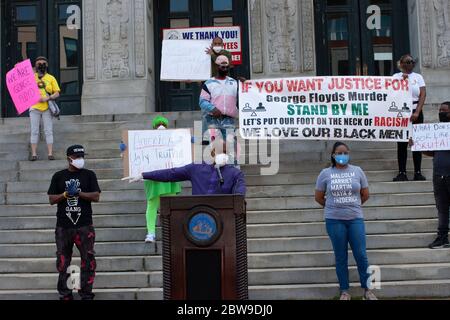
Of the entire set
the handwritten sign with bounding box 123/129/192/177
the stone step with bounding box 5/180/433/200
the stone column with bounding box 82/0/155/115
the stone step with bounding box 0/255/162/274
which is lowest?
the stone step with bounding box 0/255/162/274

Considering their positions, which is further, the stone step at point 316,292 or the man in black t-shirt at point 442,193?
the man in black t-shirt at point 442,193

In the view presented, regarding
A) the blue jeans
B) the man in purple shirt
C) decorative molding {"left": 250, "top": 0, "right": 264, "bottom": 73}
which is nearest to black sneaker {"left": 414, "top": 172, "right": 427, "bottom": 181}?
the blue jeans

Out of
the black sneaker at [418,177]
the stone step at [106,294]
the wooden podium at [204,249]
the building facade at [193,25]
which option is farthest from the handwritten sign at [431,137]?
the building facade at [193,25]

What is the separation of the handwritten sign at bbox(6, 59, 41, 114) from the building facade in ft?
13.3

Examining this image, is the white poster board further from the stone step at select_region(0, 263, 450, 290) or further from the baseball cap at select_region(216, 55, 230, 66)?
the stone step at select_region(0, 263, 450, 290)

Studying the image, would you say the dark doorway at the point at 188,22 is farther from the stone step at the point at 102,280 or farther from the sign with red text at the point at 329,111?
the stone step at the point at 102,280

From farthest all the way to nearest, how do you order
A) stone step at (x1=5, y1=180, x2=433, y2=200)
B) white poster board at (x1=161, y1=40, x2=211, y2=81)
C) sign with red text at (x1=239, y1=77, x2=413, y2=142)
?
white poster board at (x1=161, y1=40, x2=211, y2=81)
sign with red text at (x1=239, y1=77, x2=413, y2=142)
stone step at (x1=5, y1=180, x2=433, y2=200)

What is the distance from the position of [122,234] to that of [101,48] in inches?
316

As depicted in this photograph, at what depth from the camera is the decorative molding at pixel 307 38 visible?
52.7 ft

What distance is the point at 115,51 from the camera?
16.1 m

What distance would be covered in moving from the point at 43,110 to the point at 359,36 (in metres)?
9.07

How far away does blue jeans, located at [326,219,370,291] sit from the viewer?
24.2 feet

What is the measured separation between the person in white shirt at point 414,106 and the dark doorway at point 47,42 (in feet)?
30.7

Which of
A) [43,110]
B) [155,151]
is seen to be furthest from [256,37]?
[155,151]
